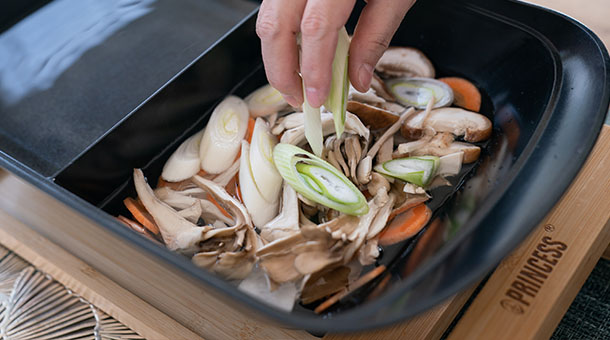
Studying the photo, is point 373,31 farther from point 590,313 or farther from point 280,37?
point 590,313

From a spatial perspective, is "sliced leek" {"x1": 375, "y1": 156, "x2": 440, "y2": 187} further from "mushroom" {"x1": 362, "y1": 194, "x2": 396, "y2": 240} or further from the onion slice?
the onion slice

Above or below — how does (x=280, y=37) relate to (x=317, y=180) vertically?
above

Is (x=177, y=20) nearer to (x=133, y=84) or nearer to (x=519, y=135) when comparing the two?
(x=133, y=84)

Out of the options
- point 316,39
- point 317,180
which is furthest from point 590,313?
point 316,39

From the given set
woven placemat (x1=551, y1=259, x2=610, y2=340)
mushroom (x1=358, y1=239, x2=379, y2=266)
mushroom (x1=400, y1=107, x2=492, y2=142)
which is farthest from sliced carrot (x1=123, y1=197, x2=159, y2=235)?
woven placemat (x1=551, y1=259, x2=610, y2=340)

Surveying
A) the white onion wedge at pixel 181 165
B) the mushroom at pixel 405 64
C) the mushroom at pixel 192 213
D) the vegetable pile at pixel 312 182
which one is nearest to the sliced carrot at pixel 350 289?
the vegetable pile at pixel 312 182

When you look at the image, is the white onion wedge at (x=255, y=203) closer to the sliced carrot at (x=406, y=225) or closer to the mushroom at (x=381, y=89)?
the sliced carrot at (x=406, y=225)

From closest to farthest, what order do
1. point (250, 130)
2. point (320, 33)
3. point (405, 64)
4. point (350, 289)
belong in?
point (320, 33) → point (350, 289) → point (250, 130) → point (405, 64)

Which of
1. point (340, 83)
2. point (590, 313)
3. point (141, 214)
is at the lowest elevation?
point (590, 313)
